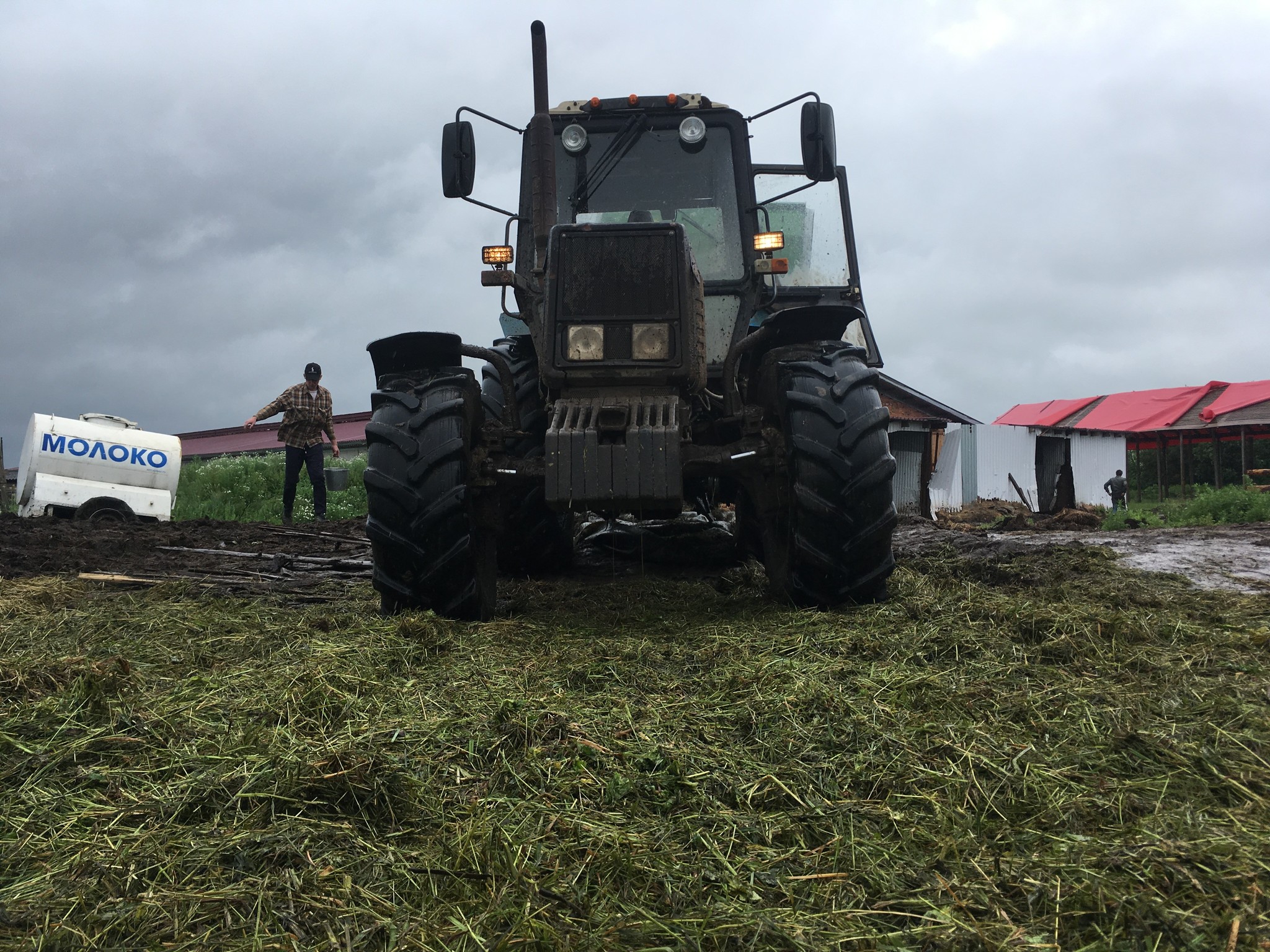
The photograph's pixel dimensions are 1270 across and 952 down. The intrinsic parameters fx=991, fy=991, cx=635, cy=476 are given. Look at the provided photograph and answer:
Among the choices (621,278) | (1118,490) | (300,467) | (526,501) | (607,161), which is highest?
(607,161)

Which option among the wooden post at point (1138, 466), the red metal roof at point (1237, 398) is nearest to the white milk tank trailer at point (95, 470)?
the red metal roof at point (1237, 398)

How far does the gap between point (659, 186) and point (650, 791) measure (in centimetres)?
444

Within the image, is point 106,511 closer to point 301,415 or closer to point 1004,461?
point 301,415

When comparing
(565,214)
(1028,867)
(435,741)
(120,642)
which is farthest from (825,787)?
(565,214)

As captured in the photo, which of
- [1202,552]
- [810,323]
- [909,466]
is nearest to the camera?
[810,323]

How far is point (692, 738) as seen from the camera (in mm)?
2795

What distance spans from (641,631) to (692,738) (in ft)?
5.33

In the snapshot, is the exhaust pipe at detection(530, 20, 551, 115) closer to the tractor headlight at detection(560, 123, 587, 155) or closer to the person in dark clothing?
the tractor headlight at detection(560, 123, 587, 155)

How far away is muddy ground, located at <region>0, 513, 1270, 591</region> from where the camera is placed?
6895mm

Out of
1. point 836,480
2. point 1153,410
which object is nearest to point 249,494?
point 836,480

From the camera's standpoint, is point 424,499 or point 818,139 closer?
point 424,499

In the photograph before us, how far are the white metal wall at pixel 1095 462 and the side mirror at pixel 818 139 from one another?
21.8 meters

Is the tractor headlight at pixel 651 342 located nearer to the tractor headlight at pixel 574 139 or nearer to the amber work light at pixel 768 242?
the amber work light at pixel 768 242

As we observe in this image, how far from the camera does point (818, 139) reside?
5469 mm
